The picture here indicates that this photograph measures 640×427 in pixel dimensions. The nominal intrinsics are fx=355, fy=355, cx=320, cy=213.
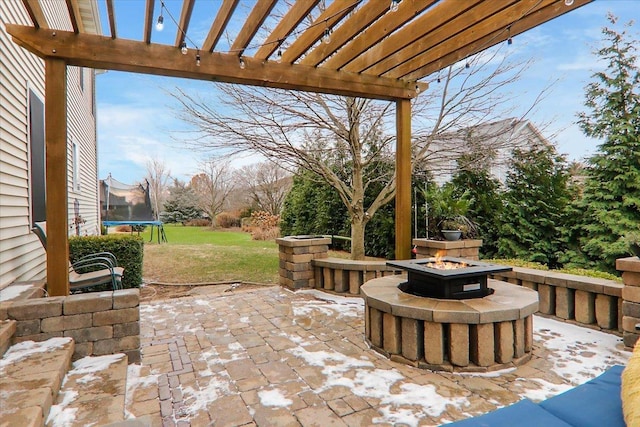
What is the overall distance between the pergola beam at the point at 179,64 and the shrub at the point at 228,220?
14.1m

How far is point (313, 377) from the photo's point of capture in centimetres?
256

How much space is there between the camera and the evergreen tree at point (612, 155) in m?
5.65

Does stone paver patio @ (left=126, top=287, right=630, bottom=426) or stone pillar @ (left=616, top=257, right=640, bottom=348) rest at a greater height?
stone pillar @ (left=616, top=257, right=640, bottom=348)

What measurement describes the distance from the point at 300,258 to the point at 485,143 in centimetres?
387

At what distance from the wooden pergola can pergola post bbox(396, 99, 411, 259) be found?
0.71 meters

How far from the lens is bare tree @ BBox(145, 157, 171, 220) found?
901 inches

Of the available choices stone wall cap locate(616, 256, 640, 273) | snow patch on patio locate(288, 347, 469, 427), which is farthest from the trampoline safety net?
stone wall cap locate(616, 256, 640, 273)

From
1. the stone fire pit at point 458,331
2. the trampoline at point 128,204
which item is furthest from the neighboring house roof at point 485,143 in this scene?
the trampoline at point 128,204

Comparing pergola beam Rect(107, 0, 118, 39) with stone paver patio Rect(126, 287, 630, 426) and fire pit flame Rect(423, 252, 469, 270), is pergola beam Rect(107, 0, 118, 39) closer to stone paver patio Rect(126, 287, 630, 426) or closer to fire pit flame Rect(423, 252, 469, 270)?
stone paver patio Rect(126, 287, 630, 426)

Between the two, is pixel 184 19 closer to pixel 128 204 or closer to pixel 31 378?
pixel 31 378

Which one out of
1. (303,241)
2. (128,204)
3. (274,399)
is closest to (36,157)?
(303,241)

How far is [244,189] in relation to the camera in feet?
59.6

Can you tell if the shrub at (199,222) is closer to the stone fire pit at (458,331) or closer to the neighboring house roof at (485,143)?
the neighboring house roof at (485,143)

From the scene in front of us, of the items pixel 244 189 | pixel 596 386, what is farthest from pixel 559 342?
pixel 244 189
